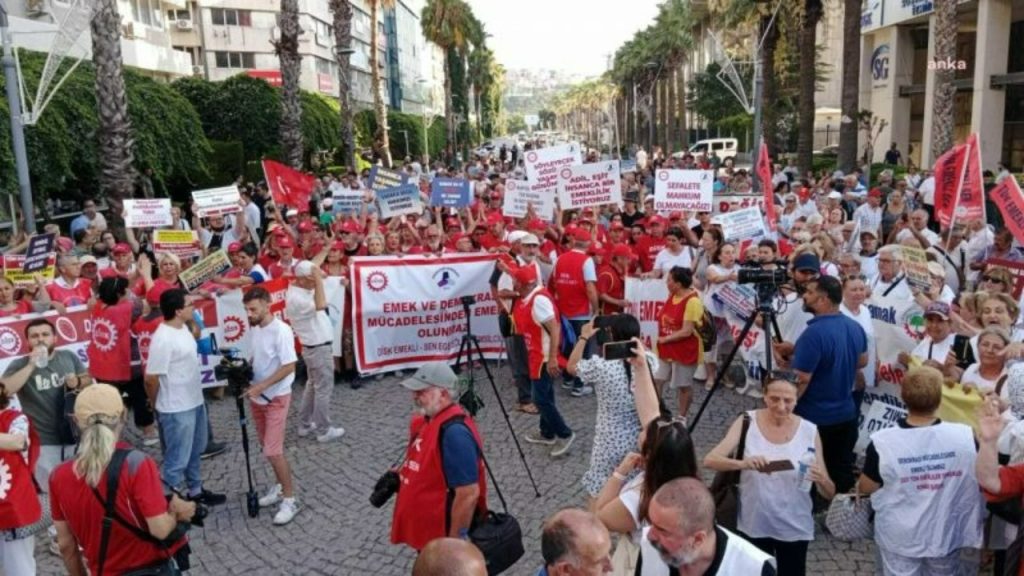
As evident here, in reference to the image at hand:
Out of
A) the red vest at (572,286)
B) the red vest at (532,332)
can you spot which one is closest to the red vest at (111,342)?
the red vest at (532,332)

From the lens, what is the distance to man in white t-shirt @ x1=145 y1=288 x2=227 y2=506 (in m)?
5.91

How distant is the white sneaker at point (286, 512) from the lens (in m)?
6.08

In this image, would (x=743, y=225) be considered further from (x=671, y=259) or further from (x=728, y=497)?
(x=728, y=497)

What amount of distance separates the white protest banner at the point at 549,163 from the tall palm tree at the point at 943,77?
12.0 meters

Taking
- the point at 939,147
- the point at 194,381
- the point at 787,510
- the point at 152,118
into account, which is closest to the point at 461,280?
the point at 194,381

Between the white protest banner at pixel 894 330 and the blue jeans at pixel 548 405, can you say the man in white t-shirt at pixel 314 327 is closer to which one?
the blue jeans at pixel 548 405

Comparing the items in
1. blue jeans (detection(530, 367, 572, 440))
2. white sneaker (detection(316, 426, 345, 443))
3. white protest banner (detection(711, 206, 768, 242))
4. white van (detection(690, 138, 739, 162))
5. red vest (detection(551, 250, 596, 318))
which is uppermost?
white van (detection(690, 138, 739, 162))

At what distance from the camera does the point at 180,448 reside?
6.16 meters

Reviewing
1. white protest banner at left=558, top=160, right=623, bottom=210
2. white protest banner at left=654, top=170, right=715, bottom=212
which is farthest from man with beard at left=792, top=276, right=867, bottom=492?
white protest banner at left=558, top=160, right=623, bottom=210

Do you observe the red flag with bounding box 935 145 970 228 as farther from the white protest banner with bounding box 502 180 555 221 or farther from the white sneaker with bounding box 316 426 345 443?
the white sneaker with bounding box 316 426 345 443

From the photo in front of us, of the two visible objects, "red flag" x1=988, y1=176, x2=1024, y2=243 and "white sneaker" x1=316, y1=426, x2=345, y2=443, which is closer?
"red flag" x1=988, y1=176, x2=1024, y2=243

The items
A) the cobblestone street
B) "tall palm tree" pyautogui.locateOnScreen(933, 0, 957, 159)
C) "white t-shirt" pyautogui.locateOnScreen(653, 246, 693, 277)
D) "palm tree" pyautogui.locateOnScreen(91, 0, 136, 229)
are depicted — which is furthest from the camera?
"tall palm tree" pyautogui.locateOnScreen(933, 0, 957, 159)

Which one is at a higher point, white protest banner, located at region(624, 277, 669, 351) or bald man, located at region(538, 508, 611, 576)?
bald man, located at region(538, 508, 611, 576)

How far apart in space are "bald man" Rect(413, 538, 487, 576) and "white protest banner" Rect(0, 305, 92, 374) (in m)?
6.00
